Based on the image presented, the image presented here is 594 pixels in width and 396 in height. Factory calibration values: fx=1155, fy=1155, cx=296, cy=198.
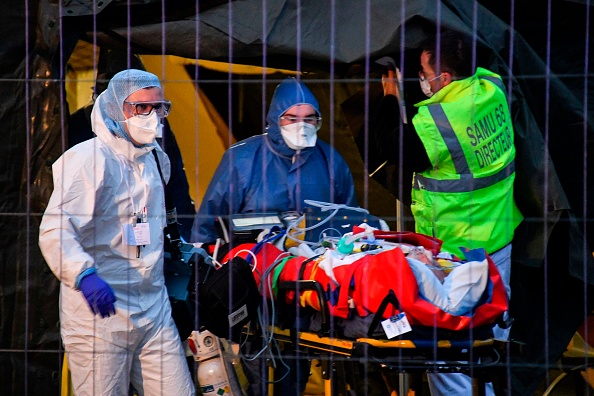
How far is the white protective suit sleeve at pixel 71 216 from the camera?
4031mm

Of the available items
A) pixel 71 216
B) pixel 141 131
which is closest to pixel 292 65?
pixel 141 131

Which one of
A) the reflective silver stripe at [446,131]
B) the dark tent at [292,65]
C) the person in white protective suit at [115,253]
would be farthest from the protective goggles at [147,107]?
the reflective silver stripe at [446,131]

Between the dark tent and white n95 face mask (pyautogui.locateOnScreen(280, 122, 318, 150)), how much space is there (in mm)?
267

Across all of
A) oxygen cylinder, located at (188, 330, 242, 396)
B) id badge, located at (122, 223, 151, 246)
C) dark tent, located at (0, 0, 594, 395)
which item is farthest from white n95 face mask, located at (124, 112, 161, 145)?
oxygen cylinder, located at (188, 330, 242, 396)

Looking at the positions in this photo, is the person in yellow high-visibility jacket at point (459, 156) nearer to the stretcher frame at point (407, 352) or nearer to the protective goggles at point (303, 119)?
the protective goggles at point (303, 119)

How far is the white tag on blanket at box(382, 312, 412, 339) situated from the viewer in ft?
13.1

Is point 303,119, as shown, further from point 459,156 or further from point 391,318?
point 391,318

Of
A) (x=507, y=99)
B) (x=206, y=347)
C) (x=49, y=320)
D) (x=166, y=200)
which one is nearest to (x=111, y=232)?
(x=166, y=200)

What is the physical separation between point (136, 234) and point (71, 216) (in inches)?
10.4

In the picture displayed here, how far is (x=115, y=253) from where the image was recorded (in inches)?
166

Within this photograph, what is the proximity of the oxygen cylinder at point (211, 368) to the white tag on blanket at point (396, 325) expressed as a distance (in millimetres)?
1016

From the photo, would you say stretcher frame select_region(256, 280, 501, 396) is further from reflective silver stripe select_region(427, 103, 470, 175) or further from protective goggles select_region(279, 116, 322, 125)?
protective goggles select_region(279, 116, 322, 125)

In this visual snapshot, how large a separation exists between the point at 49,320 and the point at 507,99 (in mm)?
2285

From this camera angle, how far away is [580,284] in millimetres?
5273
